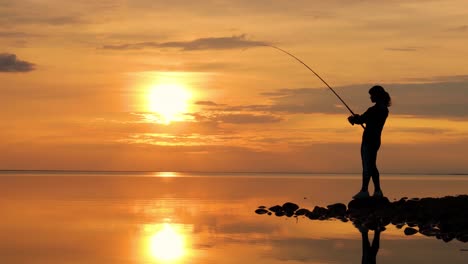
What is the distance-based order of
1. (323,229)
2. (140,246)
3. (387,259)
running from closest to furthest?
(387,259) → (140,246) → (323,229)

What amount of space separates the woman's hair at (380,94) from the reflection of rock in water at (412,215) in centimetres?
332

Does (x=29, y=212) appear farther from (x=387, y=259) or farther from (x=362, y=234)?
(x=387, y=259)

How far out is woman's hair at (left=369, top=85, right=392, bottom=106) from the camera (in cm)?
2275

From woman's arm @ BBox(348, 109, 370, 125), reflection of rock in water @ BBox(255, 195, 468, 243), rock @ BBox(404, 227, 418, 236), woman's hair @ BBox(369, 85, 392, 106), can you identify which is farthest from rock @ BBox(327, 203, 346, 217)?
rock @ BBox(404, 227, 418, 236)

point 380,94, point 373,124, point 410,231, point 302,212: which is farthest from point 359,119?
point 302,212

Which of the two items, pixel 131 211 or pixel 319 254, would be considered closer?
pixel 319 254

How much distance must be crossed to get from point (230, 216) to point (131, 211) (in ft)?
17.5

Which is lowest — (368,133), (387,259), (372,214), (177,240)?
(387,259)

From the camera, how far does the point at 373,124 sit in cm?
2297

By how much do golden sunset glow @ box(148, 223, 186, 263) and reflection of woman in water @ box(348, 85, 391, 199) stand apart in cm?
623

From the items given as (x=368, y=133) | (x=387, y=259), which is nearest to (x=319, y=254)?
(x=387, y=259)

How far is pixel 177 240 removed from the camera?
787 inches

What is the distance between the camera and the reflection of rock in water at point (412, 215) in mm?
19703

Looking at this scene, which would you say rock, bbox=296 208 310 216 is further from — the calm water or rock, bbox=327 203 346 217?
rock, bbox=327 203 346 217
